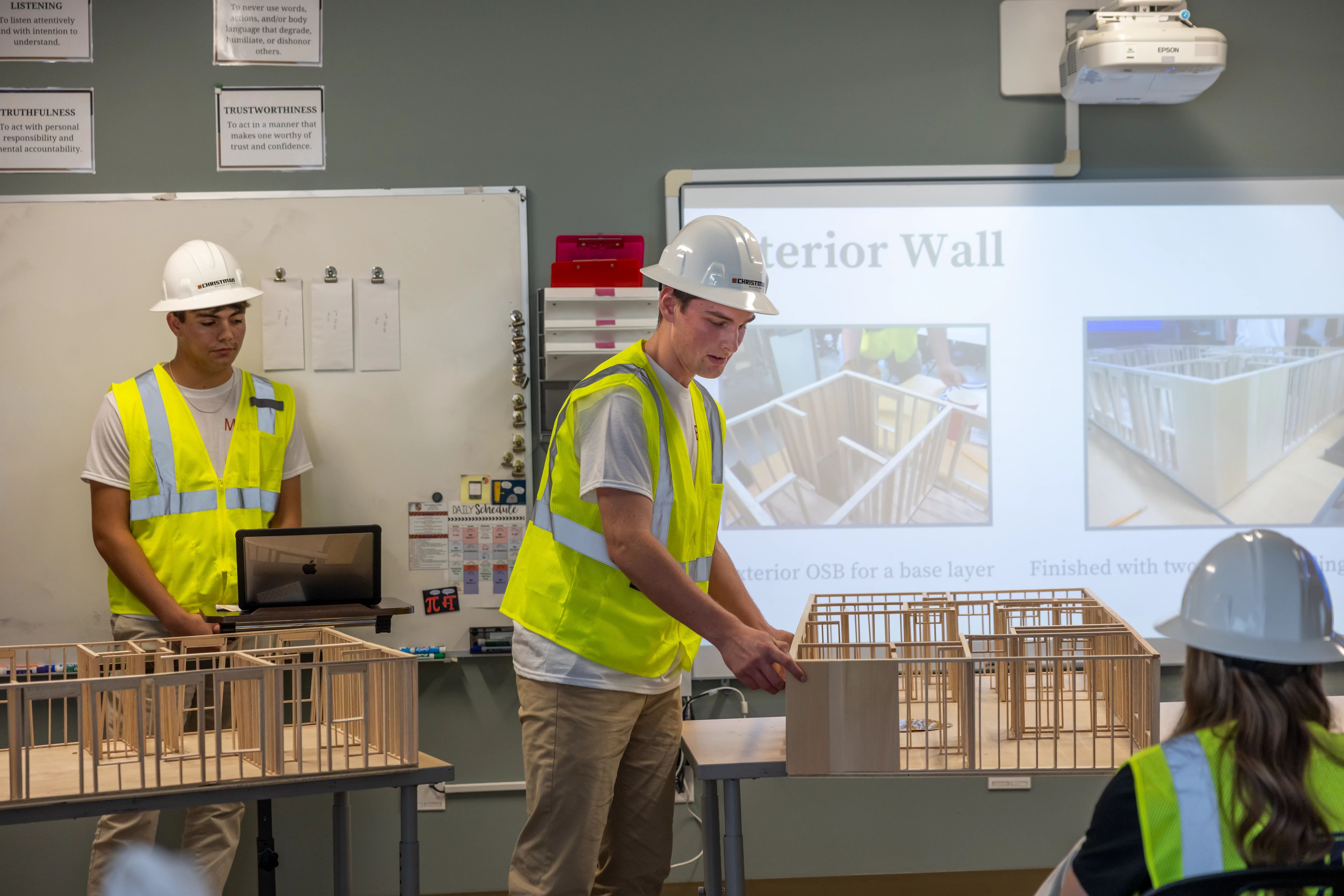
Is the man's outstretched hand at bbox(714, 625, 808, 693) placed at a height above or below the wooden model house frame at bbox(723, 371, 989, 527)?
below

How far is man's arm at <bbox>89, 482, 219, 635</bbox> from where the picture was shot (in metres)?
2.81

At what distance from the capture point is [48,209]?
3.18 metres

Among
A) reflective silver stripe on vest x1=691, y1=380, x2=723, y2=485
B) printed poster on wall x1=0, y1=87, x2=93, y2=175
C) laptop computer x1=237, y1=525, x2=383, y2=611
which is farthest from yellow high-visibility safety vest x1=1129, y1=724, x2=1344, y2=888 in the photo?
printed poster on wall x1=0, y1=87, x2=93, y2=175

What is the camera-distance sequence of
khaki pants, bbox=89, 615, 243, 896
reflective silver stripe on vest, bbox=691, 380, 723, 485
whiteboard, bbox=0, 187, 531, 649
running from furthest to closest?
whiteboard, bbox=0, 187, 531, 649 < khaki pants, bbox=89, 615, 243, 896 < reflective silver stripe on vest, bbox=691, 380, 723, 485

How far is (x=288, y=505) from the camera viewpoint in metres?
3.11

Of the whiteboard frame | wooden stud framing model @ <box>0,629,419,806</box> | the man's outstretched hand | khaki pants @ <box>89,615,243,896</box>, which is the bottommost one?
khaki pants @ <box>89,615,243,896</box>

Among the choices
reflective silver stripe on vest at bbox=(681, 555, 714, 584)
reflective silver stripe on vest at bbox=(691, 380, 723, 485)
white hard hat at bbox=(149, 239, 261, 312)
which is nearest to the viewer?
reflective silver stripe on vest at bbox=(681, 555, 714, 584)

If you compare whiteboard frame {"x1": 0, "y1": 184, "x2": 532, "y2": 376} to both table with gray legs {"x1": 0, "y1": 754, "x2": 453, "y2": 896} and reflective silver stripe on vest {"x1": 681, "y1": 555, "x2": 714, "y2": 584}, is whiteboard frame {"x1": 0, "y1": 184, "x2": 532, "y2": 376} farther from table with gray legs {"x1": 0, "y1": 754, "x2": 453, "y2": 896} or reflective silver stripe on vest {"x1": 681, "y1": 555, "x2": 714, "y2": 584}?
table with gray legs {"x1": 0, "y1": 754, "x2": 453, "y2": 896}

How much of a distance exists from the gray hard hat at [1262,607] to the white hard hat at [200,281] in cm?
249

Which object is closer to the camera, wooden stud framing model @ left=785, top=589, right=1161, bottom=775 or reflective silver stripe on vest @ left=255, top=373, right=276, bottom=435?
wooden stud framing model @ left=785, top=589, right=1161, bottom=775

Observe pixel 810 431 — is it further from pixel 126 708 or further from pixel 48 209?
pixel 48 209

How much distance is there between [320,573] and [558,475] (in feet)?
3.42

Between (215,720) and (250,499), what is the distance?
1085 mm

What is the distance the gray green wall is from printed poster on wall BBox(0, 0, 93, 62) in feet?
0.11
